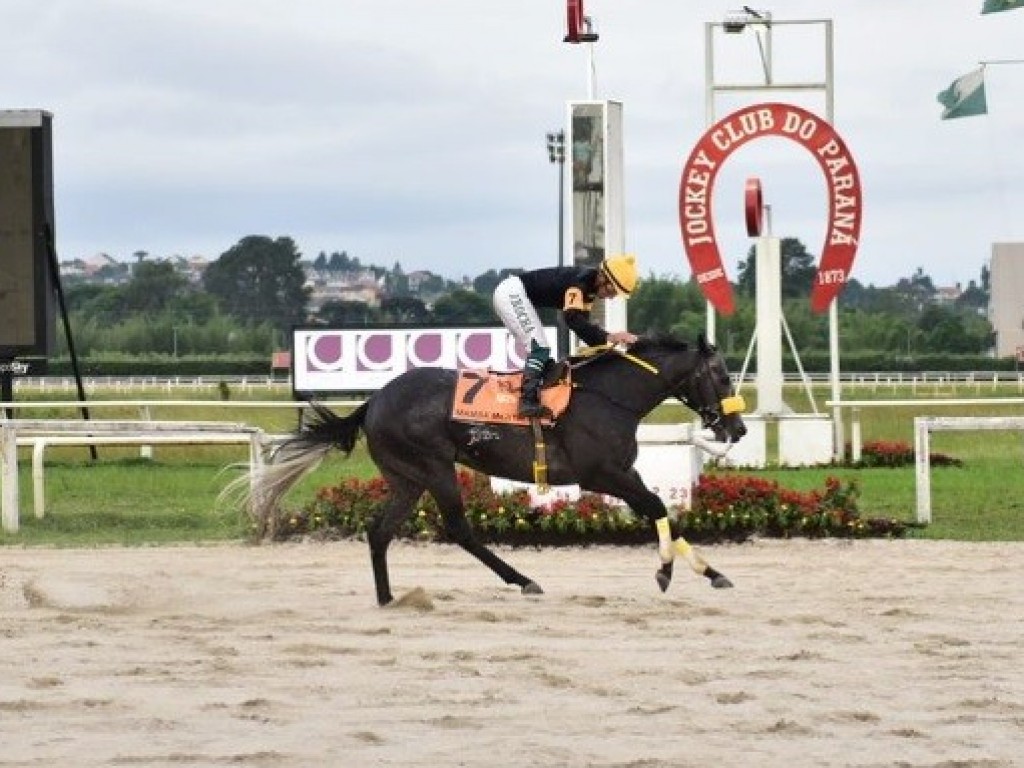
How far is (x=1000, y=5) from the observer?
24.7 metres

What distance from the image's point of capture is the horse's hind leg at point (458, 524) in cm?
1292

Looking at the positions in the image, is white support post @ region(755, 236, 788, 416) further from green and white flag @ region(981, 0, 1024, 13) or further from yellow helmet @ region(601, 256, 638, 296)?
yellow helmet @ region(601, 256, 638, 296)

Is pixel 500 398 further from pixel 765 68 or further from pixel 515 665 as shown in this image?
pixel 765 68

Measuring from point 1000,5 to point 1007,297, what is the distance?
63.7 m

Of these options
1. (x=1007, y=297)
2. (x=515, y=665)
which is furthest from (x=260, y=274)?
(x=515, y=665)

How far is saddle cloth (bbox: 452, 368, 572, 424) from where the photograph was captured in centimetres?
1297

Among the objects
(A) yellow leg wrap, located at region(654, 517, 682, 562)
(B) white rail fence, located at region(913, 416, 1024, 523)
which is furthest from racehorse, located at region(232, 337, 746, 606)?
(B) white rail fence, located at region(913, 416, 1024, 523)

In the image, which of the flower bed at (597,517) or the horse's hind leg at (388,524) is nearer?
the horse's hind leg at (388,524)

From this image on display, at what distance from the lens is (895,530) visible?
17.3 m

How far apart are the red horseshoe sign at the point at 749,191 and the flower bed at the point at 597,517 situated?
10457 mm

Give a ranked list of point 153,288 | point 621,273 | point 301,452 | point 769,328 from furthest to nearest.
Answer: point 153,288
point 769,328
point 301,452
point 621,273

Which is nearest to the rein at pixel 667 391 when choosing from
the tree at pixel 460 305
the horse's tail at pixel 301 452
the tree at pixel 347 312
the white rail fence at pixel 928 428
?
the horse's tail at pixel 301 452

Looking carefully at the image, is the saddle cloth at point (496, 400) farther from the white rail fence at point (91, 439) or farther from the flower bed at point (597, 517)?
the white rail fence at point (91, 439)

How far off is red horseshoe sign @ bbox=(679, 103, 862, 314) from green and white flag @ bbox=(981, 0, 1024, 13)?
3.31m
